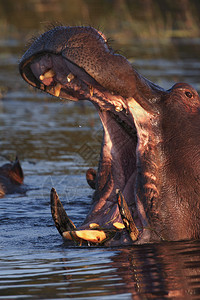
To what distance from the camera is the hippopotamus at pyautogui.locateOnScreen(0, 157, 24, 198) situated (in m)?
7.73

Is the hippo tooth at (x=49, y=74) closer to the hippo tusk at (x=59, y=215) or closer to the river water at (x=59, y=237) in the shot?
the river water at (x=59, y=237)

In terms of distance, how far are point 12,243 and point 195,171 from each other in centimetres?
151

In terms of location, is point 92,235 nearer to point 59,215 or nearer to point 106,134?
point 59,215

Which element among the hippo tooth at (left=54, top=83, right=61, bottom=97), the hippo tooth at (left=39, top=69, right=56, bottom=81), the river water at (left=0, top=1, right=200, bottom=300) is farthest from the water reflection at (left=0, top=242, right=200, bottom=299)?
the hippo tooth at (left=39, top=69, right=56, bottom=81)

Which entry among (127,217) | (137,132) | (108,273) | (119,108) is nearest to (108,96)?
(119,108)

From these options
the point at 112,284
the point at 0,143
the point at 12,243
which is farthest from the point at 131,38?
the point at 112,284

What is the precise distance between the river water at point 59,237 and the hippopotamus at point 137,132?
14 cm

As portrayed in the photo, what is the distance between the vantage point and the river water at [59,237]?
3.97 m

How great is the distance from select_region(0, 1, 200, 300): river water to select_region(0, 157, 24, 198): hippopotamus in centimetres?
14

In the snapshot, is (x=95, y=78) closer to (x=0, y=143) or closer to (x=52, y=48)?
(x=52, y=48)

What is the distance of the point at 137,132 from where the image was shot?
4707 millimetres

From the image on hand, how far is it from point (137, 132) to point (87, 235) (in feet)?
2.43

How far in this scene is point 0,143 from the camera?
9898 mm

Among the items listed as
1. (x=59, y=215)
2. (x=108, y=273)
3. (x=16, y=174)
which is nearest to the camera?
(x=108, y=273)
